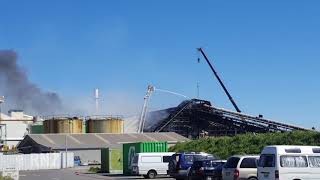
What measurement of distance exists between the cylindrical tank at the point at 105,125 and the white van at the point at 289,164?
9461cm

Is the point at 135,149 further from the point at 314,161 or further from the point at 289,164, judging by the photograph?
the point at 289,164

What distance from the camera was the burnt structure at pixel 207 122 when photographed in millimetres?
96812

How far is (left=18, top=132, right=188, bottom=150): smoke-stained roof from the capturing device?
97.5 m

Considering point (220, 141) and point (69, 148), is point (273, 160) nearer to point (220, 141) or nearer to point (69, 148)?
point (220, 141)

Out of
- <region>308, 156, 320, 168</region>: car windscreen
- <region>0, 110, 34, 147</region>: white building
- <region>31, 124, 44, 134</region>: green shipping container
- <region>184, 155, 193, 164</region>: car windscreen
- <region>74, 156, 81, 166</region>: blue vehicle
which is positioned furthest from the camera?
<region>0, 110, 34, 147</region>: white building

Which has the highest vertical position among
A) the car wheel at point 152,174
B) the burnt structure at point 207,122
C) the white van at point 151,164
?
the burnt structure at point 207,122

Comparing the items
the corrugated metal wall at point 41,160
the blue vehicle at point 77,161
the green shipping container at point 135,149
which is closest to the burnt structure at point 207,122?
the blue vehicle at point 77,161

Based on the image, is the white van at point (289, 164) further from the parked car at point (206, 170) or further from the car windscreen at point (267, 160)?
the parked car at point (206, 170)

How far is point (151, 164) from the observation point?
45.7 metres

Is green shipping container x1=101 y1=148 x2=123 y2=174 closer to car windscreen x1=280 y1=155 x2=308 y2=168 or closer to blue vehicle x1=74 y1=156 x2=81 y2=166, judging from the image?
blue vehicle x1=74 y1=156 x2=81 y2=166

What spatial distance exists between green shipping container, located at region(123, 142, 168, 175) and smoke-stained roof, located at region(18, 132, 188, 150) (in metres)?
42.1

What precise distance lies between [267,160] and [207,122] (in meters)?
81.2

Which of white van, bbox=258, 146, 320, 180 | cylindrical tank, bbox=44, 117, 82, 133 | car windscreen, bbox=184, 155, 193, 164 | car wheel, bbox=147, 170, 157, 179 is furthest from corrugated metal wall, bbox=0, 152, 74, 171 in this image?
white van, bbox=258, 146, 320, 180

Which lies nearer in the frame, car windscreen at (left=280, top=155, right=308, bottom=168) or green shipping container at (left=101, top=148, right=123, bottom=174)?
car windscreen at (left=280, top=155, right=308, bottom=168)
